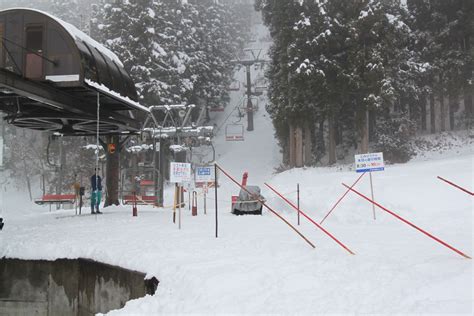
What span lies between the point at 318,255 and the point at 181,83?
33.7m

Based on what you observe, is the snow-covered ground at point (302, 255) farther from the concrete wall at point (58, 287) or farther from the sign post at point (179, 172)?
the sign post at point (179, 172)

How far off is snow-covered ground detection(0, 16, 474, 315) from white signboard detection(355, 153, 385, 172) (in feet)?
5.40

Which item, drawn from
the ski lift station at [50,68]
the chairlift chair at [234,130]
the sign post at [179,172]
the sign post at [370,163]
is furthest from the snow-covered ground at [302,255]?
the chairlift chair at [234,130]

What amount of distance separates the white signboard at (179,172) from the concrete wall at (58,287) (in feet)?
15.3

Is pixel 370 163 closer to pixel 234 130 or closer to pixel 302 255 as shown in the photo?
pixel 302 255

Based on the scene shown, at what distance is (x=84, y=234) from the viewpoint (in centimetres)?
1188

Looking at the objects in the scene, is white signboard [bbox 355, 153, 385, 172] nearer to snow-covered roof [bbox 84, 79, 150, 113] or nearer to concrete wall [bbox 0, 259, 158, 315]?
snow-covered roof [bbox 84, 79, 150, 113]

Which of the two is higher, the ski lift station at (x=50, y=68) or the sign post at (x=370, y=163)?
the ski lift station at (x=50, y=68)

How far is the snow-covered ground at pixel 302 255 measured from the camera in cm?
605

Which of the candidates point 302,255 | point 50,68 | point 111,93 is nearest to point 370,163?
point 302,255

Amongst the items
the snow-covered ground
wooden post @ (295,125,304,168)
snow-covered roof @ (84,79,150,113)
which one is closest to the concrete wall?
the snow-covered ground

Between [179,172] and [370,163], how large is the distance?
6.47 meters

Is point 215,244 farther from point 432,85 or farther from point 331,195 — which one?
point 432,85

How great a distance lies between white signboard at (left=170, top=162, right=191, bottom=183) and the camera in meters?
13.8
